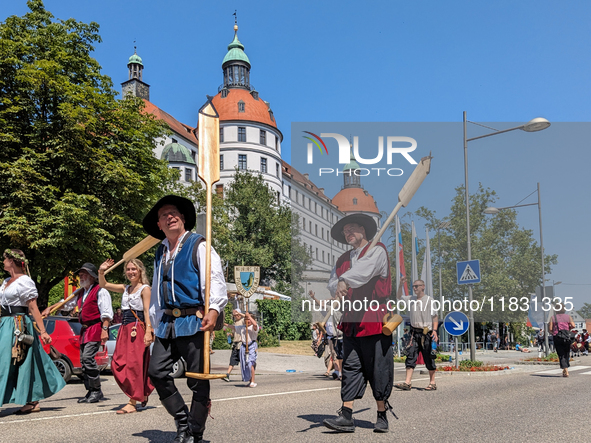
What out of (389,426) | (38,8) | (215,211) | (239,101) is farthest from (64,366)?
(239,101)

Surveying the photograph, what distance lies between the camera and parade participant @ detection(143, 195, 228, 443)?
4.60m

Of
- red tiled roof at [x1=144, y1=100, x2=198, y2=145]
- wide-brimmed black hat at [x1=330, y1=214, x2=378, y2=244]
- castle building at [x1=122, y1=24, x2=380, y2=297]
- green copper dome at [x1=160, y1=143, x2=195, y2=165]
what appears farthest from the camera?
castle building at [x1=122, y1=24, x2=380, y2=297]

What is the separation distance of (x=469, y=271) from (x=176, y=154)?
51.1m

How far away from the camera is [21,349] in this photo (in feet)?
22.7

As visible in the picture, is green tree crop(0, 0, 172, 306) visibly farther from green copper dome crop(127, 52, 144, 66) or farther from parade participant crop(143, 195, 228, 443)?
green copper dome crop(127, 52, 144, 66)

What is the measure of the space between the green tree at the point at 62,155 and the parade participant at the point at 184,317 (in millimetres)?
15944

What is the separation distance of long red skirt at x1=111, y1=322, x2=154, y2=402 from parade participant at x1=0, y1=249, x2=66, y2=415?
803 mm

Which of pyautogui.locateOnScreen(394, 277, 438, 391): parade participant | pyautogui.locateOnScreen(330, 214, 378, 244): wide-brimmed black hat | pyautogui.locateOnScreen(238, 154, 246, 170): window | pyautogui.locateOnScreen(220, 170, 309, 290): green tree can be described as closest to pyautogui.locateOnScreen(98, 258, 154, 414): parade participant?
pyautogui.locateOnScreen(330, 214, 378, 244): wide-brimmed black hat

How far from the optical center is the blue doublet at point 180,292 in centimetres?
462

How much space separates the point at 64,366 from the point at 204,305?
902 centimetres

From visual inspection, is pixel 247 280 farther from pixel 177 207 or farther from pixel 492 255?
pixel 492 255

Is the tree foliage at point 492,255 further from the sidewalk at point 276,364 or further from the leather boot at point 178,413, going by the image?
the leather boot at point 178,413

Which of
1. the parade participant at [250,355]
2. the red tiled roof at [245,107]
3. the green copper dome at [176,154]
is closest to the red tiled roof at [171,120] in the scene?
the green copper dome at [176,154]

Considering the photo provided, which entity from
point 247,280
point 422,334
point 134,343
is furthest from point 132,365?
point 247,280
